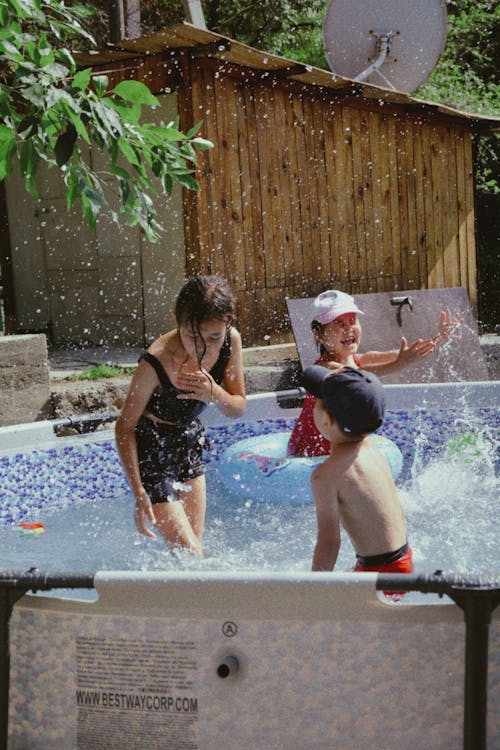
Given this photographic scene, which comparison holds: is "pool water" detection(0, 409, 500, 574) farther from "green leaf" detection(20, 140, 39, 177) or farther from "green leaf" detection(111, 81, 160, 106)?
"green leaf" detection(111, 81, 160, 106)

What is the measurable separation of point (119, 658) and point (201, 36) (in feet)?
21.3

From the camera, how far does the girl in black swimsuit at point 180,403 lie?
11.5 feet

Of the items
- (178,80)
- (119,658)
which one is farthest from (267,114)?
(119,658)

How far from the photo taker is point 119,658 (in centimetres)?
249

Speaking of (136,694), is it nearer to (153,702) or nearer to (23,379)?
(153,702)

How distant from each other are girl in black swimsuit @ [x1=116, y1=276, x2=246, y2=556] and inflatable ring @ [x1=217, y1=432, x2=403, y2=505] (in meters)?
1.19

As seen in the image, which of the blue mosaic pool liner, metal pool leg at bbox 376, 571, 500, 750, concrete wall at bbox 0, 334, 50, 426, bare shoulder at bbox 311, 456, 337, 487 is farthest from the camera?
concrete wall at bbox 0, 334, 50, 426

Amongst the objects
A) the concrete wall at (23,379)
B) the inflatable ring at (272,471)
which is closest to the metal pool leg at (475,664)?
the inflatable ring at (272,471)

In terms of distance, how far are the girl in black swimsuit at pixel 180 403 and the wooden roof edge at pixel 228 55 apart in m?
4.60

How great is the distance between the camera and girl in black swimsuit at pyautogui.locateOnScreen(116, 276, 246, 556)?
349 cm

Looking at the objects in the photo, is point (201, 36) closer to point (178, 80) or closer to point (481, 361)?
point (178, 80)

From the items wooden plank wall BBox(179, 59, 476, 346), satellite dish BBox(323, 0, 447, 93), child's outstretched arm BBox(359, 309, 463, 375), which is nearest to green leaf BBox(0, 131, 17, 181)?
child's outstretched arm BBox(359, 309, 463, 375)

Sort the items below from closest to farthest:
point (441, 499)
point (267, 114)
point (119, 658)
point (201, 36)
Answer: point (119, 658)
point (441, 499)
point (201, 36)
point (267, 114)

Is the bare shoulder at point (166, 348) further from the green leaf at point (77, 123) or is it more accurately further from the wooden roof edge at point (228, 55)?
the wooden roof edge at point (228, 55)
